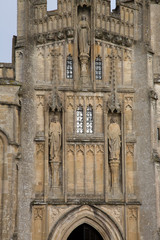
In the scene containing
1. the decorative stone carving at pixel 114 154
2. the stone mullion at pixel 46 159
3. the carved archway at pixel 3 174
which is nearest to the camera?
the carved archway at pixel 3 174

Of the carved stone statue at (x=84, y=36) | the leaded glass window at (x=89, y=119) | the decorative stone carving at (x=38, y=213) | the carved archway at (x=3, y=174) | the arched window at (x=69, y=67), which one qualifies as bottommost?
the decorative stone carving at (x=38, y=213)

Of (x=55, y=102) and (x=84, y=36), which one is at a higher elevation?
(x=84, y=36)

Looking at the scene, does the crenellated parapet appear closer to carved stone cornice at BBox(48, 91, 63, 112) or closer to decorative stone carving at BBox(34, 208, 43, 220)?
carved stone cornice at BBox(48, 91, 63, 112)

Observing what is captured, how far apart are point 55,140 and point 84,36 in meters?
4.59

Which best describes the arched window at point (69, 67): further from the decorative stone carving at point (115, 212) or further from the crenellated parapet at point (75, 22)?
the decorative stone carving at point (115, 212)

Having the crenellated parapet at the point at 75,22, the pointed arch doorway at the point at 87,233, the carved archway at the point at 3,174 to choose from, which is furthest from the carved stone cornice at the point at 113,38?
the pointed arch doorway at the point at 87,233

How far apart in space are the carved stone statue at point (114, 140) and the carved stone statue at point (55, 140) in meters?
2.09

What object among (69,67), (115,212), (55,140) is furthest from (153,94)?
(115,212)

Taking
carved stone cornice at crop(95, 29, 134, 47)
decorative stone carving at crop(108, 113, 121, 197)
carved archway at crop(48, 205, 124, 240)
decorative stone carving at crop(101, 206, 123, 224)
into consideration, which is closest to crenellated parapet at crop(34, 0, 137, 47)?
carved stone cornice at crop(95, 29, 134, 47)

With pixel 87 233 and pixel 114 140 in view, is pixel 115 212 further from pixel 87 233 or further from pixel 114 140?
pixel 114 140

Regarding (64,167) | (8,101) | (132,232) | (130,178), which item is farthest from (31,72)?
(132,232)

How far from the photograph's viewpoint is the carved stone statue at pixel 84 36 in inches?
1071

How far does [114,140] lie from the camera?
2656cm

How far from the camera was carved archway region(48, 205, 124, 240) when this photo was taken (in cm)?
2572
